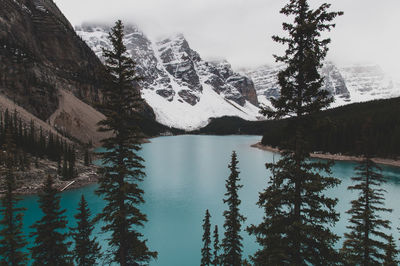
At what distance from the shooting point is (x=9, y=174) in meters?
12.5

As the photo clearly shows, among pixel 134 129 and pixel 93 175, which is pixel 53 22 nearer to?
pixel 93 175

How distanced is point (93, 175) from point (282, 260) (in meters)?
56.5

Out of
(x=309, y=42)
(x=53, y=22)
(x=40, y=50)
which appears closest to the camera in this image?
(x=309, y=42)

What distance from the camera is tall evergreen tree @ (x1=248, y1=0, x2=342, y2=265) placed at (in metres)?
8.16

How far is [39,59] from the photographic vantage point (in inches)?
5271

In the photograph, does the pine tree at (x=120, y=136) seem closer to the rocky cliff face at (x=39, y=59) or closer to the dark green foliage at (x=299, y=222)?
the dark green foliage at (x=299, y=222)

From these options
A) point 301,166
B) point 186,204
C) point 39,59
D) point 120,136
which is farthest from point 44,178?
point 39,59

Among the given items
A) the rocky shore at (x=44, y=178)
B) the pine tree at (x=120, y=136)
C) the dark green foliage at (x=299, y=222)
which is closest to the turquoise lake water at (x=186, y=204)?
the rocky shore at (x=44, y=178)

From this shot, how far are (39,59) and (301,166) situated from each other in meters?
162

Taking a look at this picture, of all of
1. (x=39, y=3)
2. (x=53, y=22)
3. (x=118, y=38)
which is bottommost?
(x=118, y=38)

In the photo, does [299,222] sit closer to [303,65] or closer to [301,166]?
[301,166]

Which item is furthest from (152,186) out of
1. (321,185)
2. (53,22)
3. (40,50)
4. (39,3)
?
(39,3)

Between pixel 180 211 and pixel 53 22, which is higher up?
pixel 53 22

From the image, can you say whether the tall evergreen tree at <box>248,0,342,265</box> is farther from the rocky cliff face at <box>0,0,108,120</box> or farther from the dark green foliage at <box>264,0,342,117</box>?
the rocky cliff face at <box>0,0,108,120</box>
